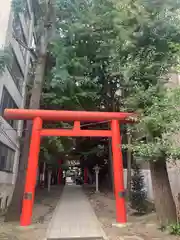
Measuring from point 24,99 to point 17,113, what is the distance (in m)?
8.57

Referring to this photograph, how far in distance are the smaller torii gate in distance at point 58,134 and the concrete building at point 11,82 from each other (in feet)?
8.19

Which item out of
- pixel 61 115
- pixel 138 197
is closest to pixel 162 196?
pixel 138 197

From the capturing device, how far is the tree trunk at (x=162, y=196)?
7528mm

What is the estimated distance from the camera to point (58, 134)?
9.20 meters

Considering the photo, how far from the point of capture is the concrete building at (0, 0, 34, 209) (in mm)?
11871

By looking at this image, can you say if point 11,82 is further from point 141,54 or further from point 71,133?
point 141,54

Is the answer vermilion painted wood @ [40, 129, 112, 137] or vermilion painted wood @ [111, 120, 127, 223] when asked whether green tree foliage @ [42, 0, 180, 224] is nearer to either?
vermilion painted wood @ [111, 120, 127, 223]

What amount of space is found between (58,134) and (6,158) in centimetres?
601

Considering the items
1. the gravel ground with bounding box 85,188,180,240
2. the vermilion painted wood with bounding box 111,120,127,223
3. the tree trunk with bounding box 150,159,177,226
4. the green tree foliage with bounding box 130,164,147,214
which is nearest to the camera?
the gravel ground with bounding box 85,188,180,240

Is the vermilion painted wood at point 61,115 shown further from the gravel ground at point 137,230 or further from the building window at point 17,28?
the building window at point 17,28

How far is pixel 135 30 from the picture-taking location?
807cm

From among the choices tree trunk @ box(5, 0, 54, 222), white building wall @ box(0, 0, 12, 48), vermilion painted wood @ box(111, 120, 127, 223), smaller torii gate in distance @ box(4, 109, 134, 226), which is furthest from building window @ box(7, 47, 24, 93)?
vermilion painted wood @ box(111, 120, 127, 223)

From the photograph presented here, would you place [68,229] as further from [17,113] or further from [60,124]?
[60,124]

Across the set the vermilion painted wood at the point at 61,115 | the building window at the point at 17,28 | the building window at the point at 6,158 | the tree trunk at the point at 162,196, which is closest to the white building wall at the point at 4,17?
the building window at the point at 17,28
